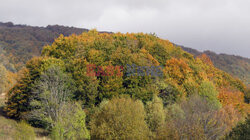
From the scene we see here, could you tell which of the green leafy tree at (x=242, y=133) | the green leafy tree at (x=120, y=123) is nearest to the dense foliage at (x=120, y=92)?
the green leafy tree at (x=120, y=123)

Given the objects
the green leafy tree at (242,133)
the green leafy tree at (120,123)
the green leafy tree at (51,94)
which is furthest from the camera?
the green leafy tree at (51,94)

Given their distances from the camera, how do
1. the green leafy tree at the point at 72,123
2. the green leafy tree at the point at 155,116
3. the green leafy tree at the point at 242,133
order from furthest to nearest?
the green leafy tree at the point at 155,116, the green leafy tree at the point at 72,123, the green leafy tree at the point at 242,133

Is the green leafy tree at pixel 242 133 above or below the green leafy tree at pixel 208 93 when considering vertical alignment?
above

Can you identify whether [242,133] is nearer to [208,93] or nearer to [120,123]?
[120,123]

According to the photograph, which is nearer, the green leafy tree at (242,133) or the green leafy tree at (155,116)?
the green leafy tree at (242,133)

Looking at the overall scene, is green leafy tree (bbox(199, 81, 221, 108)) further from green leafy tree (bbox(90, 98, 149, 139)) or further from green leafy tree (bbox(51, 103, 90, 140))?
green leafy tree (bbox(51, 103, 90, 140))

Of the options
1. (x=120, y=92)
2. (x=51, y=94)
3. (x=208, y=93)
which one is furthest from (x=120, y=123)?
(x=208, y=93)

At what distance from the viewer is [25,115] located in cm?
3734

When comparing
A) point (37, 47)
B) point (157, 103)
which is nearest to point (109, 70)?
point (157, 103)

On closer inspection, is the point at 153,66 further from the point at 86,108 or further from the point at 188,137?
the point at 188,137

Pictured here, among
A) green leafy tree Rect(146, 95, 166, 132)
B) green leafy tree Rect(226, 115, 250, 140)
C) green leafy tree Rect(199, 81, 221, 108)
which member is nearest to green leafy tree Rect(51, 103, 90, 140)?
green leafy tree Rect(146, 95, 166, 132)

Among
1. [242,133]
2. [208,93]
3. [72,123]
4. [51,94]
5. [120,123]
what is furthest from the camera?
[208,93]

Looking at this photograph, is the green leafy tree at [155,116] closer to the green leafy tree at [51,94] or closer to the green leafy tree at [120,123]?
the green leafy tree at [120,123]

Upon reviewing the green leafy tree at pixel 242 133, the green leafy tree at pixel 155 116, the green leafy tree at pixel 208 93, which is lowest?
the green leafy tree at pixel 155 116
